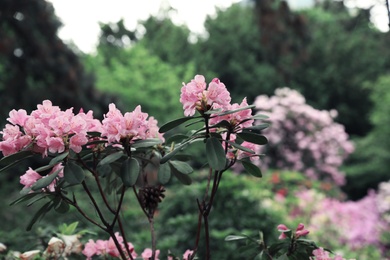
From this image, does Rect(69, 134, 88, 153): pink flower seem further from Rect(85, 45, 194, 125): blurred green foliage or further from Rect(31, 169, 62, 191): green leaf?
Rect(85, 45, 194, 125): blurred green foliage

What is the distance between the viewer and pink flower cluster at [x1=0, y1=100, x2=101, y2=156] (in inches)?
48.7

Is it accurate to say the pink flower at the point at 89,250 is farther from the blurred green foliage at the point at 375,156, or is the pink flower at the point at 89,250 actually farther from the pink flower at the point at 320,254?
the blurred green foliage at the point at 375,156

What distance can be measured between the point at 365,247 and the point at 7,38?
500 centimetres

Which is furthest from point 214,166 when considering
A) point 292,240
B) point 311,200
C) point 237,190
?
point 311,200

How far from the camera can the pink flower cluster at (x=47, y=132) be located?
1236 mm

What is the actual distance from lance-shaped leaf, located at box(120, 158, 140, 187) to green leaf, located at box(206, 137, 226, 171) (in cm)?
16

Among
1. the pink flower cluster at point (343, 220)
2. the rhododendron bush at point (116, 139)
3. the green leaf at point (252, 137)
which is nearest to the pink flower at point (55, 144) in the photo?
the rhododendron bush at point (116, 139)

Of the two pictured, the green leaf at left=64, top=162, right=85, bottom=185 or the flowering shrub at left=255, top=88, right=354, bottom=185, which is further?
the flowering shrub at left=255, top=88, right=354, bottom=185

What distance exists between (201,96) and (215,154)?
0.45ft

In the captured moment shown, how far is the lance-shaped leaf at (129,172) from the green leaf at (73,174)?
0.30ft

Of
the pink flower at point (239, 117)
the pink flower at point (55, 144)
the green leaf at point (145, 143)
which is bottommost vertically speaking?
the pink flower at point (55, 144)

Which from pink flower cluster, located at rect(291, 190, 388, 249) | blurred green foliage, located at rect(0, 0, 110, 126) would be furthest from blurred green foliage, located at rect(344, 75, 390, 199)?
blurred green foliage, located at rect(0, 0, 110, 126)

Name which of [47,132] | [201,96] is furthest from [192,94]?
[47,132]

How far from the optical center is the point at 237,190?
13.0ft
